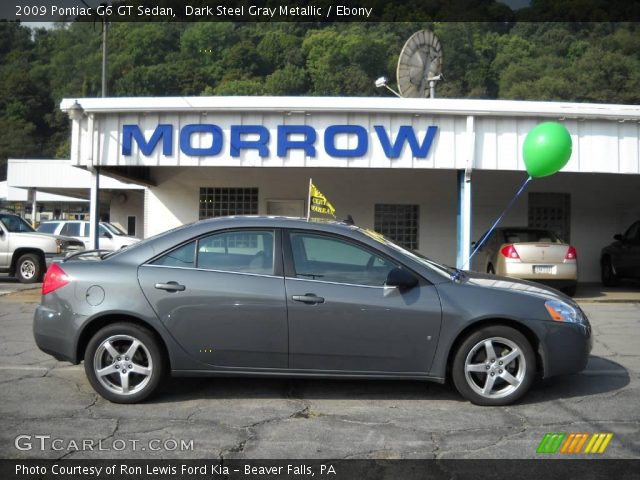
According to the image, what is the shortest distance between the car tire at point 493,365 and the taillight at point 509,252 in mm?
7144

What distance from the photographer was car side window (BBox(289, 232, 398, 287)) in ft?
15.4

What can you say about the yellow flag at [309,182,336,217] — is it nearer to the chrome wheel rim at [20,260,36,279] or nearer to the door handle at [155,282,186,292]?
the door handle at [155,282,186,292]

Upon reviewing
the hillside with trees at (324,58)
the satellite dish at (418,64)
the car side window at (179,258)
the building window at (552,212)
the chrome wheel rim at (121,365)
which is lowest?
the chrome wheel rim at (121,365)

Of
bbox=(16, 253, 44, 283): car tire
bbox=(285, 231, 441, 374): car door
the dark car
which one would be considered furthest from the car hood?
bbox=(16, 253, 44, 283): car tire

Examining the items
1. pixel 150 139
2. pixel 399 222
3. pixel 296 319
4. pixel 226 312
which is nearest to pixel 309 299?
pixel 296 319

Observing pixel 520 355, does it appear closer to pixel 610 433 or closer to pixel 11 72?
pixel 610 433

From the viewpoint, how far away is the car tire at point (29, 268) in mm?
14203

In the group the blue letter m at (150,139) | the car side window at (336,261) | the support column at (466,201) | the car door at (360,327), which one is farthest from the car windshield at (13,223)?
the car door at (360,327)

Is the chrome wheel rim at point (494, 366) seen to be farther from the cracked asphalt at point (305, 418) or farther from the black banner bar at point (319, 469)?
the black banner bar at point (319, 469)

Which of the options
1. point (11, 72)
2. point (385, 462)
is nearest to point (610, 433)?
point (385, 462)

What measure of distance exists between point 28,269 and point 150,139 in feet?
18.9

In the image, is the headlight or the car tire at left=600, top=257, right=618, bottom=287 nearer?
the headlight

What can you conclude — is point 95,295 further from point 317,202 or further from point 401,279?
point 317,202

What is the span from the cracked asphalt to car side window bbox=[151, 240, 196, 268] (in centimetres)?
114
